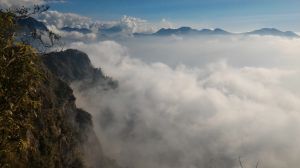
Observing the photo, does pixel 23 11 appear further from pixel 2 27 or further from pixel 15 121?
pixel 15 121

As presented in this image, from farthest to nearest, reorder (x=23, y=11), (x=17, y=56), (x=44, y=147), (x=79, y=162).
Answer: (x=79, y=162)
(x=44, y=147)
(x=23, y=11)
(x=17, y=56)

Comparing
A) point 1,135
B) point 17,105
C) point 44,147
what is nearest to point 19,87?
point 17,105

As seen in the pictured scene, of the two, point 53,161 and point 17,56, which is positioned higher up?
point 17,56

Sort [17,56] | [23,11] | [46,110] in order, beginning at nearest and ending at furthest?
[17,56] < [23,11] < [46,110]

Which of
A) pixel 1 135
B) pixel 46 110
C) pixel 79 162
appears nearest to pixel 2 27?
pixel 1 135

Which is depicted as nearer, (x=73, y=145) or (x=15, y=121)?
→ (x=15, y=121)

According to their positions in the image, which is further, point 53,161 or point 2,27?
point 53,161

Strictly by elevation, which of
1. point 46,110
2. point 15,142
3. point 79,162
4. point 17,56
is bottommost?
point 79,162

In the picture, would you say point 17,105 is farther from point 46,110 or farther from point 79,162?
point 79,162

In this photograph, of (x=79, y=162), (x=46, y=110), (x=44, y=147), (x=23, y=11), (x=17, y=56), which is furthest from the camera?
(x=79, y=162)
